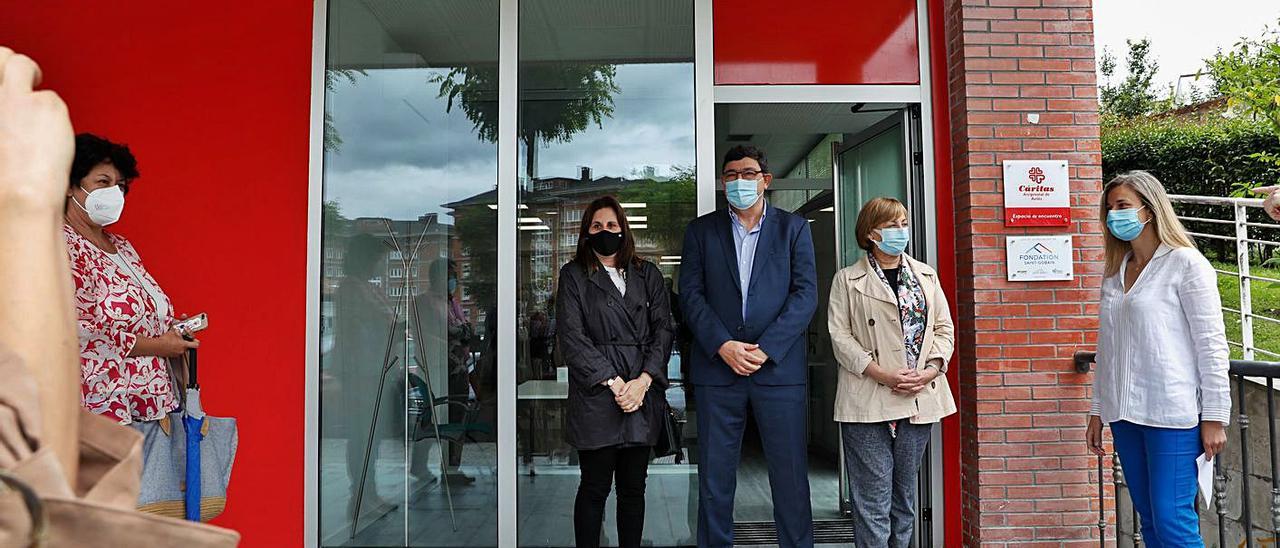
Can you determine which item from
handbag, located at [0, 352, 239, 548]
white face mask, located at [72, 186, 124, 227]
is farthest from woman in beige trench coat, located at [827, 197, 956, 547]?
handbag, located at [0, 352, 239, 548]

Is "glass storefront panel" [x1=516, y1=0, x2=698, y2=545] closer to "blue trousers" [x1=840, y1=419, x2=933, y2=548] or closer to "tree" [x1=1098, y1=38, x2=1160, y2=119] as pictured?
"blue trousers" [x1=840, y1=419, x2=933, y2=548]

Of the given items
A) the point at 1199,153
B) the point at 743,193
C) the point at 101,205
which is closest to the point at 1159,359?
the point at 743,193

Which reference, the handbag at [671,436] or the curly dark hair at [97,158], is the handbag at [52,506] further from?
the handbag at [671,436]

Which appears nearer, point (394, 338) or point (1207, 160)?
point (394, 338)

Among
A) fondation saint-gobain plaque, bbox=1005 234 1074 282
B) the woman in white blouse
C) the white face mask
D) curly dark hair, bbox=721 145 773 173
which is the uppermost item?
curly dark hair, bbox=721 145 773 173

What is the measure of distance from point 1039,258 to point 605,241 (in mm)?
1936

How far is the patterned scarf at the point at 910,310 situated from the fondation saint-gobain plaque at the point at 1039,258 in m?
0.57

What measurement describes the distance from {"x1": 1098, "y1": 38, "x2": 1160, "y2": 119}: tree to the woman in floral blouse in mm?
18296

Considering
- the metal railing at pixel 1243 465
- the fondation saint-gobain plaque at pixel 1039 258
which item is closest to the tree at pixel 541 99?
the fondation saint-gobain plaque at pixel 1039 258

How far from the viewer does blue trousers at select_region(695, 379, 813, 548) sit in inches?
135

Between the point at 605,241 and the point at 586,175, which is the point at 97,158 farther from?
the point at 586,175

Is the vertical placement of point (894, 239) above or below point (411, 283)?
above

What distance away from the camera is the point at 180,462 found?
274cm

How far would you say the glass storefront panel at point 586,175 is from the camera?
13.1 feet
